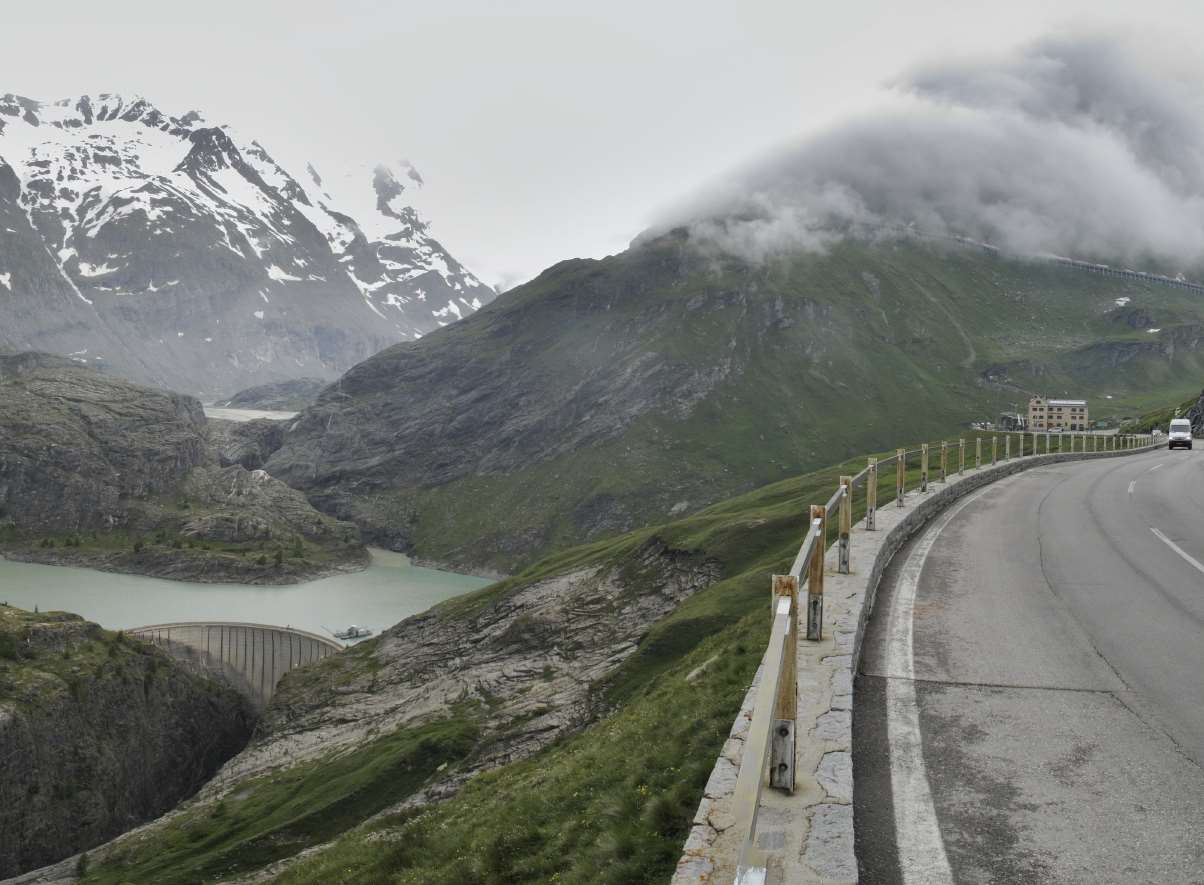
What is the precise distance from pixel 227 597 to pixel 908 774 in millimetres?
182139

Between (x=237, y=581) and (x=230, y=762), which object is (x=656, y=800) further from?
(x=237, y=581)

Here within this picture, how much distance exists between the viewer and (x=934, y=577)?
17.9 metres

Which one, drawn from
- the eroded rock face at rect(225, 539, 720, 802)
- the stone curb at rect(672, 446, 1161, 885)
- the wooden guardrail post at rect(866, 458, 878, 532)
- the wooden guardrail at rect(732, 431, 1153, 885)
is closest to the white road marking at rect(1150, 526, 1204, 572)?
the wooden guardrail post at rect(866, 458, 878, 532)

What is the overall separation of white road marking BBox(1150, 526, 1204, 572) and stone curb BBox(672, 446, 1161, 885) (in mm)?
11081

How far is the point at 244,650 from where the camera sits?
103250 millimetres

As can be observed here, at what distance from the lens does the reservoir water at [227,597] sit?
485 ft

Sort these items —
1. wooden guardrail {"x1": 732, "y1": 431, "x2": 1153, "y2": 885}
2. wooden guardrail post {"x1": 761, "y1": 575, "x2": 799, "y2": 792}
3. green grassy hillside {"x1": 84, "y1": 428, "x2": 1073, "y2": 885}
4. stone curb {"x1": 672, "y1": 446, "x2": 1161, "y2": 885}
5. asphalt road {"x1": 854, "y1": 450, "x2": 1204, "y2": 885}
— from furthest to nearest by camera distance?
1. green grassy hillside {"x1": 84, "y1": 428, "x2": 1073, "y2": 885}
2. asphalt road {"x1": 854, "y1": 450, "x2": 1204, "y2": 885}
3. wooden guardrail post {"x1": 761, "y1": 575, "x2": 799, "y2": 792}
4. stone curb {"x1": 672, "y1": 446, "x2": 1161, "y2": 885}
5. wooden guardrail {"x1": 732, "y1": 431, "x2": 1153, "y2": 885}

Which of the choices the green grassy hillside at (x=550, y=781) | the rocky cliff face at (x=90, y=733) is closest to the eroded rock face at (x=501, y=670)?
the green grassy hillside at (x=550, y=781)

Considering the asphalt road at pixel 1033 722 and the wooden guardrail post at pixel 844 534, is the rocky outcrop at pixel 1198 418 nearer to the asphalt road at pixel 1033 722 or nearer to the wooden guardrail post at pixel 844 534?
the asphalt road at pixel 1033 722

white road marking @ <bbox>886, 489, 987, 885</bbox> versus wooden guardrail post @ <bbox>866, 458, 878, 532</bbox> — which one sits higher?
wooden guardrail post @ <bbox>866, 458, 878, 532</bbox>

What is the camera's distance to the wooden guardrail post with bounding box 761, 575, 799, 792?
21.9 feet

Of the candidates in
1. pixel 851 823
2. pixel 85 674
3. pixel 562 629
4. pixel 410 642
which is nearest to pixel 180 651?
pixel 85 674

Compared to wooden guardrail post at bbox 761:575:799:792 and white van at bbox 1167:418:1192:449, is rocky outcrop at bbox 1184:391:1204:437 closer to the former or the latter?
white van at bbox 1167:418:1192:449

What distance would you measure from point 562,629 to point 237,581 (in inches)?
5347
